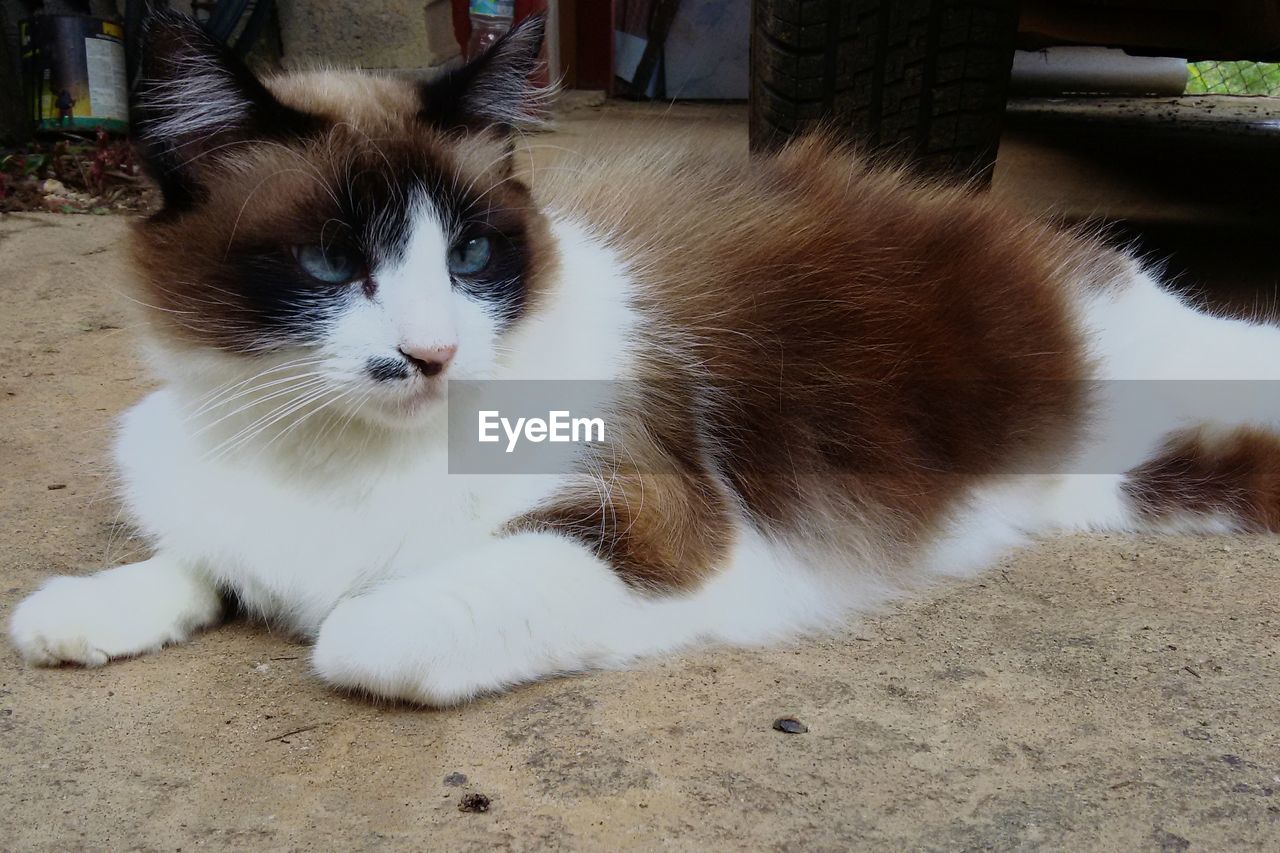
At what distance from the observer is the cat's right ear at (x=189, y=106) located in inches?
58.1

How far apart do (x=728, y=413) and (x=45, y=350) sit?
6.75ft

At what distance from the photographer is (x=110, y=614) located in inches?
63.9

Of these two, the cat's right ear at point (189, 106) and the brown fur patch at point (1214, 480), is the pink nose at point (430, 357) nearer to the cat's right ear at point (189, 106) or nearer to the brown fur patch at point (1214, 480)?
the cat's right ear at point (189, 106)

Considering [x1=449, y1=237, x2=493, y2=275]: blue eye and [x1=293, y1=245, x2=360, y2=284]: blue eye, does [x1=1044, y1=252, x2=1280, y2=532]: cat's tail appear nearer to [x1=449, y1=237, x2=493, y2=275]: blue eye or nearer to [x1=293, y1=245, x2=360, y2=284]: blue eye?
[x1=449, y1=237, x2=493, y2=275]: blue eye

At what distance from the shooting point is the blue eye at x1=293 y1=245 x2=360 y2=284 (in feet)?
4.79

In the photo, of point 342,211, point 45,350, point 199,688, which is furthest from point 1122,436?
point 45,350

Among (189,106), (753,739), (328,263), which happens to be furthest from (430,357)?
(753,739)

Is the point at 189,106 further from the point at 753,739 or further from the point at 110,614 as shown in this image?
the point at 753,739

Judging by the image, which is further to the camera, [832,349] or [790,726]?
[832,349]

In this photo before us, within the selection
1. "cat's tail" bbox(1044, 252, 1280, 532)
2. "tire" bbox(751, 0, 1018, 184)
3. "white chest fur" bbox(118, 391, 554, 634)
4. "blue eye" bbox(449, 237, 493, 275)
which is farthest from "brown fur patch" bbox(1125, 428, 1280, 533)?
"blue eye" bbox(449, 237, 493, 275)

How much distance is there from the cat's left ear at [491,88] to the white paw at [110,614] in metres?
0.85

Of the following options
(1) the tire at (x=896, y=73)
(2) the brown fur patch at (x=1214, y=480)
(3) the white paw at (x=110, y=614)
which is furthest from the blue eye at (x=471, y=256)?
(2) the brown fur patch at (x=1214, y=480)

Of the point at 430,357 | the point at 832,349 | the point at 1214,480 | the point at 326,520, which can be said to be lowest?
the point at 1214,480

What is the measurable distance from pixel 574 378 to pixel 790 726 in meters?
0.65
